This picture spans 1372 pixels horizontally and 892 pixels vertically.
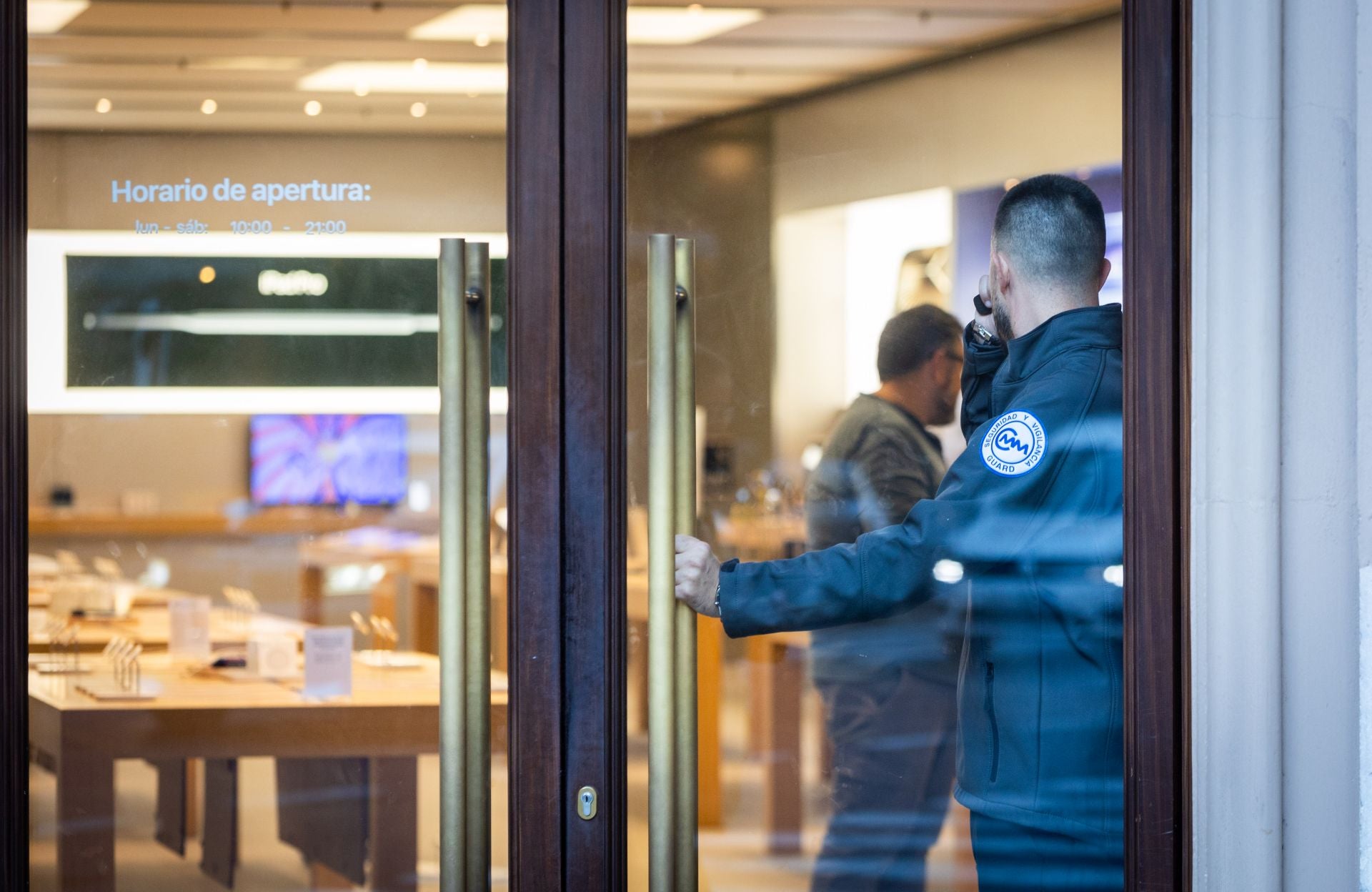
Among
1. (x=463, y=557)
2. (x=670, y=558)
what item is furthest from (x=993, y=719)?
(x=463, y=557)

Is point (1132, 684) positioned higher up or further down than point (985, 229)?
further down

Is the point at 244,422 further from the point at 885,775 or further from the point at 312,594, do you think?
the point at 885,775

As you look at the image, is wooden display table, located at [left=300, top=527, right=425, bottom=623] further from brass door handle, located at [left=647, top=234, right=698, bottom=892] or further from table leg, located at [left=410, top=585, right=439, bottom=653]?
brass door handle, located at [left=647, top=234, right=698, bottom=892]

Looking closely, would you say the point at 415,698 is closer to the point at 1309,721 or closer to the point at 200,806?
the point at 200,806

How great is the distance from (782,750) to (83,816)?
102 cm

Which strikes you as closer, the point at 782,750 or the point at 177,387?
the point at 177,387

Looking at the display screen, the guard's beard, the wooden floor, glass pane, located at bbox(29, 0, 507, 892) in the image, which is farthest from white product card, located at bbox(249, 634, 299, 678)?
the guard's beard

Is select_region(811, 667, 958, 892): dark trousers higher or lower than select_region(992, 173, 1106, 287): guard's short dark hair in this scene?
lower

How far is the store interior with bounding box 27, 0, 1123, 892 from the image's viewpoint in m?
1.83

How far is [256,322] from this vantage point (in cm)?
184

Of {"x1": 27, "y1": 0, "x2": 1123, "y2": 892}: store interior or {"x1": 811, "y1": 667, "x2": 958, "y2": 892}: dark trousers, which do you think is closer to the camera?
{"x1": 27, "y1": 0, "x2": 1123, "y2": 892}: store interior

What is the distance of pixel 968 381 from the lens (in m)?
1.93

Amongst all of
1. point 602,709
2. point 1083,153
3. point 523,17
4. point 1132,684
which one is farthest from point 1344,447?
point 523,17

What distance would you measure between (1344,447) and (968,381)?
1.70ft
